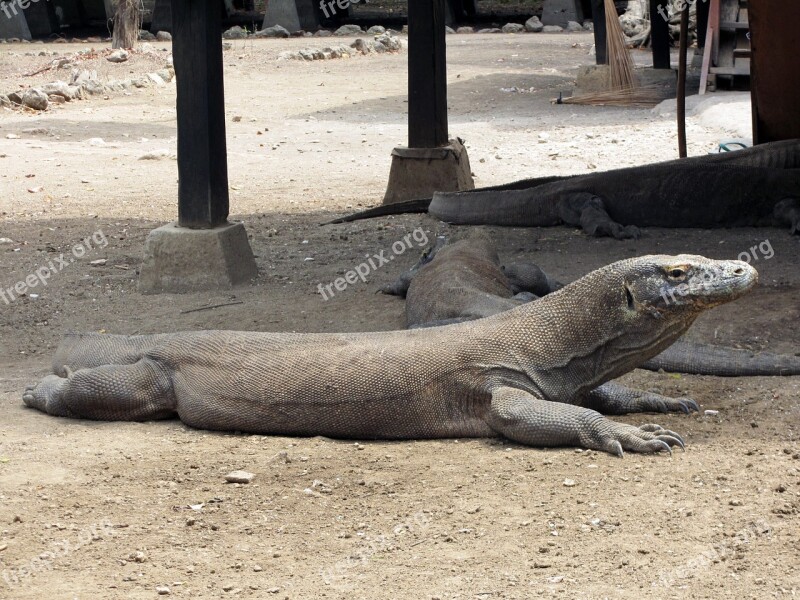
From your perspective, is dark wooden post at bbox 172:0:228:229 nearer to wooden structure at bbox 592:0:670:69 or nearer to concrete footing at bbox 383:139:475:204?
concrete footing at bbox 383:139:475:204

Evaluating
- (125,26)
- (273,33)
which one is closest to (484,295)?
(125,26)

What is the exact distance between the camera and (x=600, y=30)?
1666cm

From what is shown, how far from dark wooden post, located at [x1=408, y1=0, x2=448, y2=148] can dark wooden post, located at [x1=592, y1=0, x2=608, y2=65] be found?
7.88 metres

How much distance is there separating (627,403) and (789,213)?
456cm

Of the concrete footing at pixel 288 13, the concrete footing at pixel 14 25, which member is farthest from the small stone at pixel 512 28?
the concrete footing at pixel 14 25

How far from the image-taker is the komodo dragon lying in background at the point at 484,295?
16.0 ft

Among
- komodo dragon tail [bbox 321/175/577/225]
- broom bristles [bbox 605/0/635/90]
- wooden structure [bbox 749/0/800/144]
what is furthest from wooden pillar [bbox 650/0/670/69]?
komodo dragon tail [bbox 321/175/577/225]

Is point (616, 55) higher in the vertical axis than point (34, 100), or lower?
higher

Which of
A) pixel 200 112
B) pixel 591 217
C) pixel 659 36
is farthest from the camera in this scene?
pixel 659 36

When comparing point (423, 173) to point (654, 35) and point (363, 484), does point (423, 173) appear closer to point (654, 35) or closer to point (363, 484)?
point (363, 484)

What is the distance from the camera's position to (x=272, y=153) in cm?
1243

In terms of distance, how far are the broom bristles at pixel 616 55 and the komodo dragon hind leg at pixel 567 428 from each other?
12577 mm

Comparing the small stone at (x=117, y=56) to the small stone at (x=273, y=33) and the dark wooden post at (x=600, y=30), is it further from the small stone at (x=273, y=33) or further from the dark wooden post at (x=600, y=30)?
the dark wooden post at (x=600, y=30)

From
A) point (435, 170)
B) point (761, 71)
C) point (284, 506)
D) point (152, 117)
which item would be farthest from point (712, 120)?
point (284, 506)
